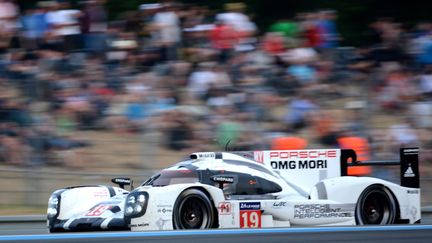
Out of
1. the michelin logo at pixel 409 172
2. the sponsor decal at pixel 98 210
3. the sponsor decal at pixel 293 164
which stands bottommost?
the sponsor decal at pixel 98 210

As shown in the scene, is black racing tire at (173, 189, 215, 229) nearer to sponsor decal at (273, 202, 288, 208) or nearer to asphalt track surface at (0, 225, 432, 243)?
sponsor decal at (273, 202, 288, 208)

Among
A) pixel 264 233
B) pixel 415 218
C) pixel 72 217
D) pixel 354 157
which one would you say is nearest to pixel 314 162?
pixel 354 157

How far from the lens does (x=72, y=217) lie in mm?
8922

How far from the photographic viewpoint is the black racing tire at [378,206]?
9.20 meters

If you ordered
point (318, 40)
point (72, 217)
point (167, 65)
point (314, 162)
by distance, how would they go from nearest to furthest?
point (72, 217)
point (314, 162)
point (167, 65)
point (318, 40)

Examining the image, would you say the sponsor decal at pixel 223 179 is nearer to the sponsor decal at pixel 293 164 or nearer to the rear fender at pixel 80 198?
the sponsor decal at pixel 293 164

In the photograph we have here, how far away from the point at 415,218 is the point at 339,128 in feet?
8.48

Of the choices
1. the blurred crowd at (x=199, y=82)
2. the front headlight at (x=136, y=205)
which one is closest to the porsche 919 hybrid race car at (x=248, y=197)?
the front headlight at (x=136, y=205)

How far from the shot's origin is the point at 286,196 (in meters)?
8.93

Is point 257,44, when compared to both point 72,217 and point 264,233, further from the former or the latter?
point 264,233

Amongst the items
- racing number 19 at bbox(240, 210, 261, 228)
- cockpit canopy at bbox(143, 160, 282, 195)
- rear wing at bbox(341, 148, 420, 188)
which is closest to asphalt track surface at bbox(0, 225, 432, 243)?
racing number 19 at bbox(240, 210, 261, 228)

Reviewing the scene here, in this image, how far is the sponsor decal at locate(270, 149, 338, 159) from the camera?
31.1ft

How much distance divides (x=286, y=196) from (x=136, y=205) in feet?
5.50

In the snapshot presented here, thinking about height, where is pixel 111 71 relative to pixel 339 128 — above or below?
above
